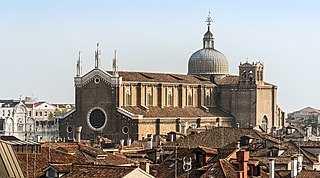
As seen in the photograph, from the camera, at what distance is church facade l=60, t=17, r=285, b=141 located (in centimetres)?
8119

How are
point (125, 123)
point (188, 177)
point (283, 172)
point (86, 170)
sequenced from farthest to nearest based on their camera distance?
point (125, 123), point (283, 172), point (188, 177), point (86, 170)

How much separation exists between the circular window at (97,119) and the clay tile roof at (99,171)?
61.7m

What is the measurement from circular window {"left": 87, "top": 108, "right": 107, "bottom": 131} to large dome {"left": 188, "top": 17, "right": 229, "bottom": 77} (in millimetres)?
16416

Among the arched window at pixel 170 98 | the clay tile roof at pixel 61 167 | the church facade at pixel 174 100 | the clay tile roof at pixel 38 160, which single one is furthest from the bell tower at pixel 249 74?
the clay tile roof at pixel 61 167

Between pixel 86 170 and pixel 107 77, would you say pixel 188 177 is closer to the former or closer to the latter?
pixel 86 170

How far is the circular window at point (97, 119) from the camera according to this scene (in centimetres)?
8191

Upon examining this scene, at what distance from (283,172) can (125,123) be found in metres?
51.2

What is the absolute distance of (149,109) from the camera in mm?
84000

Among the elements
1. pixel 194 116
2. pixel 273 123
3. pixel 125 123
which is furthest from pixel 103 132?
pixel 273 123

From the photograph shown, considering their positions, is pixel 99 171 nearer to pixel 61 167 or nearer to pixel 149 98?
pixel 61 167

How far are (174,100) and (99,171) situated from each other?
6859 cm

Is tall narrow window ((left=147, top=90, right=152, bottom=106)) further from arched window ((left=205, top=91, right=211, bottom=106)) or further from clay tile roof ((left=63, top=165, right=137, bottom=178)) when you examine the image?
clay tile roof ((left=63, top=165, right=137, bottom=178))

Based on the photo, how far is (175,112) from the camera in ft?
281

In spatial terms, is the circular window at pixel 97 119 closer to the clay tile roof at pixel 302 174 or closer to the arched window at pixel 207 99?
the arched window at pixel 207 99
